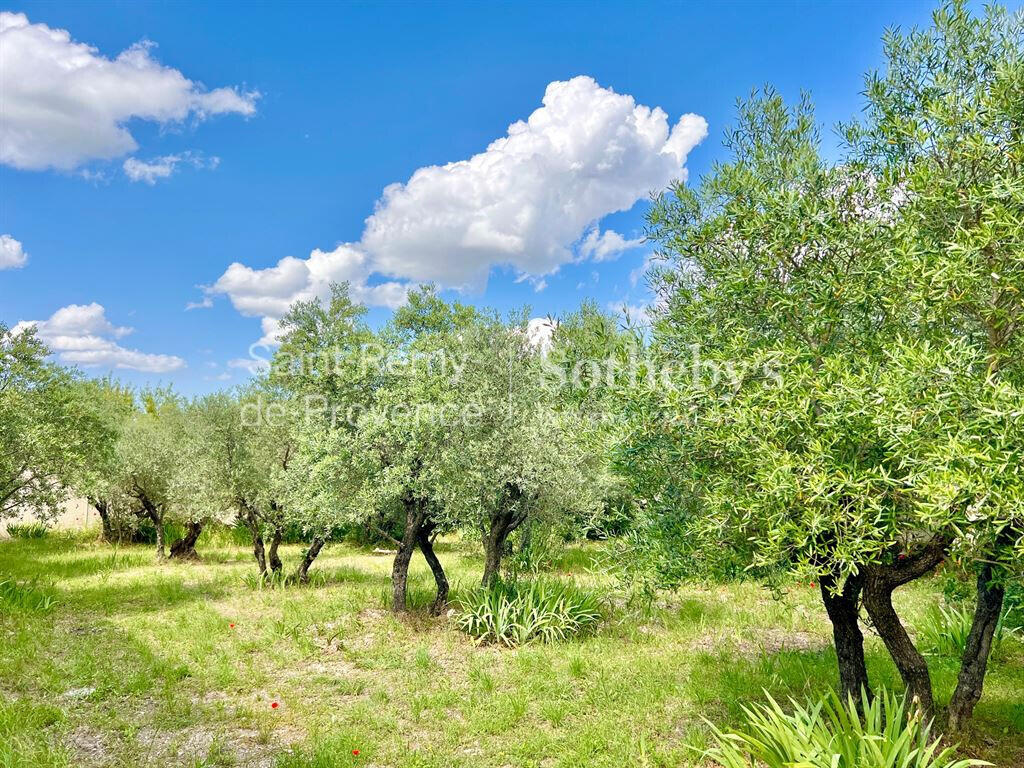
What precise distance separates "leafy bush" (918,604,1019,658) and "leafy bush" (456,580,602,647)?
247 inches

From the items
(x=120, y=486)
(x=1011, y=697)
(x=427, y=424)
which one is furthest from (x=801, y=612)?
(x=120, y=486)

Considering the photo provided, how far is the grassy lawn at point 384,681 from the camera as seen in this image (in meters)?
7.23

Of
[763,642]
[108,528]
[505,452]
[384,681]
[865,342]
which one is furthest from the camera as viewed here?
[108,528]

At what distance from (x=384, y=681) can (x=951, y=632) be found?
32.8ft

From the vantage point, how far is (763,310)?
5930mm

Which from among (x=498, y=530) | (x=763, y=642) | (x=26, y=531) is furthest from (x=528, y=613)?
(x=26, y=531)

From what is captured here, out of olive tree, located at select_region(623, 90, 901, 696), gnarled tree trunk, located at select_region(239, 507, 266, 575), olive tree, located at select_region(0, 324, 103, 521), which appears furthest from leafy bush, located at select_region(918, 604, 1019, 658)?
olive tree, located at select_region(0, 324, 103, 521)

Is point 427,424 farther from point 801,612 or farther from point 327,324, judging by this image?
point 327,324

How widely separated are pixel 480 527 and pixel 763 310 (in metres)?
10.1

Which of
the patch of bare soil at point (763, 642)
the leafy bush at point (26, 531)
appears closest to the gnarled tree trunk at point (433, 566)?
the patch of bare soil at point (763, 642)

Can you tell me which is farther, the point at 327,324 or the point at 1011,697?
the point at 327,324

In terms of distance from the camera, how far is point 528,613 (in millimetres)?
12234

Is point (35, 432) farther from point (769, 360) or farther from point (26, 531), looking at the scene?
point (26, 531)

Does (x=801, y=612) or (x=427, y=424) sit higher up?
(x=427, y=424)
